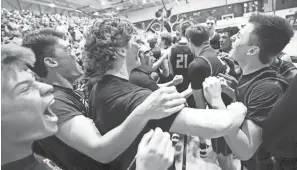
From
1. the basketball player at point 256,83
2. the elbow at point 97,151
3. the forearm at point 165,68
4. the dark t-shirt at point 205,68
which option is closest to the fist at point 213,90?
the basketball player at point 256,83

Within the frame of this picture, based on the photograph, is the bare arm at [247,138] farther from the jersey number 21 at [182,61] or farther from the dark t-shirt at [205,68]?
the jersey number 21 at [182,61]

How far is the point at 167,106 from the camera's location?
76 cm

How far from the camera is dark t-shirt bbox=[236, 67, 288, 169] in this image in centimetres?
105

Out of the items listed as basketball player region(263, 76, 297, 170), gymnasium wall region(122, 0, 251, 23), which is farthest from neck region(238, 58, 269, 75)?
gymnasium wall region(122, 0, 251, 23)

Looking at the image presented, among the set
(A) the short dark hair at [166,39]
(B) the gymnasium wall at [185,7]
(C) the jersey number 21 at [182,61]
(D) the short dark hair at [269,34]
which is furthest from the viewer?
(B) the gymnasium wall at [185,7]

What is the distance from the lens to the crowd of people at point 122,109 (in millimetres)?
605

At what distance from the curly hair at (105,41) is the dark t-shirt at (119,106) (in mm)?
90

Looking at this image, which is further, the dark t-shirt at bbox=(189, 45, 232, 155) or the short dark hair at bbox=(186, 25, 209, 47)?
the short dark hair at bbox=(186, 25, 209, 47)

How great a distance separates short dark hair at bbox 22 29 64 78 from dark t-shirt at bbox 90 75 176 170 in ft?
1.62

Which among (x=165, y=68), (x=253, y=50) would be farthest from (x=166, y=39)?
(x=253, y=50)

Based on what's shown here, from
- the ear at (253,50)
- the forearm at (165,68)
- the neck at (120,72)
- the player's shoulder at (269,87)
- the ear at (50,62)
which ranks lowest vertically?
the forearm at (165,68)

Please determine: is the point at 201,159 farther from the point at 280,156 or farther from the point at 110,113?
the point at 110,113

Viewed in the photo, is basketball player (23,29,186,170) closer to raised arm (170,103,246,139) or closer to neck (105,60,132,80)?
raised arm (170,103,246,139)

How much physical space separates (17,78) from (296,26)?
9.96m
